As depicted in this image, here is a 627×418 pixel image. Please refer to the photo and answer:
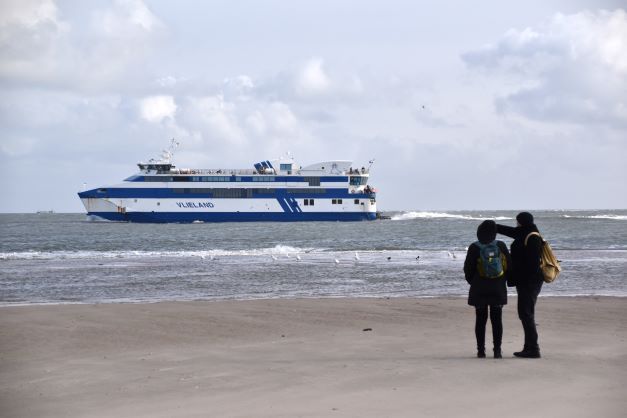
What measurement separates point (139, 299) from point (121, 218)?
2293 inches

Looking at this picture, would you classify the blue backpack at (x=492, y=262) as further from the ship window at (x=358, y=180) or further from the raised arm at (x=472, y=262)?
the ship window at (x=358, y=180)

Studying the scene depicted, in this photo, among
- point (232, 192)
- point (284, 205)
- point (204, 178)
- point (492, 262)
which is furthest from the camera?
point (284, 205)

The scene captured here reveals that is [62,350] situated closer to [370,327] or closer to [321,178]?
[370,327]

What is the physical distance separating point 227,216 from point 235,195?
2.15 meters

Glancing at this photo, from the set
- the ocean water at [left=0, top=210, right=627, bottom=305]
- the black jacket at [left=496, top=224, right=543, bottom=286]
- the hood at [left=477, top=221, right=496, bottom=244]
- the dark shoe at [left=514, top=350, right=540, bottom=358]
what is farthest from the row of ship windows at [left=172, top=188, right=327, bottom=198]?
the dark shoe at [left=514, top=350, right=540, bottom=358]

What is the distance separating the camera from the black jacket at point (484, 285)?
704 cm

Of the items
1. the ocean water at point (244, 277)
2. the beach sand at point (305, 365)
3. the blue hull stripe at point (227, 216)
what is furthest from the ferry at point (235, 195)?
the beach sand at point (305, 365)

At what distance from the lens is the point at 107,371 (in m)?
6.71

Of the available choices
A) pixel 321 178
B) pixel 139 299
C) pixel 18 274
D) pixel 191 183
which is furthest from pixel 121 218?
pixel 139 299

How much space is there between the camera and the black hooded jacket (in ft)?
23.0

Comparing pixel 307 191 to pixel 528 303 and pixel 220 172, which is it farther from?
pixel 528 303

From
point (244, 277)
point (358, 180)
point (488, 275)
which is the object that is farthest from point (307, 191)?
point (488, 275)

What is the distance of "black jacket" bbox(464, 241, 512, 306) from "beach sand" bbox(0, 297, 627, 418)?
0.54 metres

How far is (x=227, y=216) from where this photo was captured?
71.8 metres
